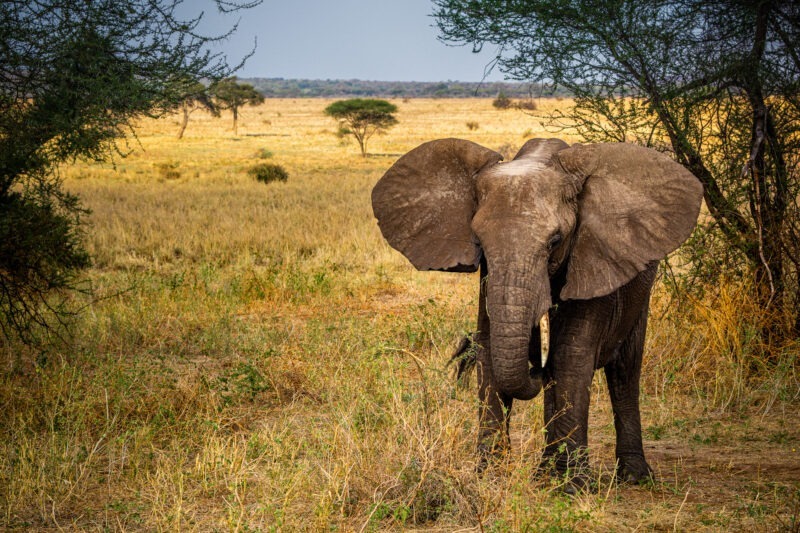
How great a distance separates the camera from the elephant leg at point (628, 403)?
5.05 meters

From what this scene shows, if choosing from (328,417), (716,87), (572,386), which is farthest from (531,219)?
(716,87)

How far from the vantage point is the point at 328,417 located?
583 centimetres

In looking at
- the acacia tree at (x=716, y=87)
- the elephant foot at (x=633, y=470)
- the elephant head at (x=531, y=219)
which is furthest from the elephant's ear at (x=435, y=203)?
the acacia tree at (x=716, y=87)

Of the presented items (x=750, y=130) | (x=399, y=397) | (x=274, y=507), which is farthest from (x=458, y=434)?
(x=750, y=130)

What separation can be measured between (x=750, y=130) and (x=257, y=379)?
4.63 meters

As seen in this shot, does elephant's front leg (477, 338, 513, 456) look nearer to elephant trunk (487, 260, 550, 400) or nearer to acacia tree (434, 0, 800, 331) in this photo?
elephant trunk (487, 260, 550, 400)

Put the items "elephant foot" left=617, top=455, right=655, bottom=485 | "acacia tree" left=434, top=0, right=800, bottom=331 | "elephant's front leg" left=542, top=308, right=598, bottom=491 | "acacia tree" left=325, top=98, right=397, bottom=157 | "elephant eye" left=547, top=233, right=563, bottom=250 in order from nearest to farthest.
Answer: "elephant eye" left=547, top=233, right=563, bottom=250 < "elephant's front leg" left=542, top=308, right=598, bottom=491 < "elephant foot" left=617, top=455, right=655, bottom=485 < "acacia tree" left=434, top=0, right=800, bottom=331 < "acacia tree" left=325, top=98, right=397, bottom=157

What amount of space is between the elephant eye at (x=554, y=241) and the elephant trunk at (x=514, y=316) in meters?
0.15

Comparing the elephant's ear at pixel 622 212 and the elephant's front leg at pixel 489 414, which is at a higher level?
the elephant's ear at pixel 622 212

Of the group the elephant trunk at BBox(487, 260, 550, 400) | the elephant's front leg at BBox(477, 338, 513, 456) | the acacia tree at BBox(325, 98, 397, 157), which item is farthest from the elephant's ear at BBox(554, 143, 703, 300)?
the acacia tree at BBox(325, 98, 397, 157)

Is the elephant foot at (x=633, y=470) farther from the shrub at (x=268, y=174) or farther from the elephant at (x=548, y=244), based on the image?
the shrub at (x=268, y=174)

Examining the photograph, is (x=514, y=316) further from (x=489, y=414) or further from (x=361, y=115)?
(x=361, y=115)

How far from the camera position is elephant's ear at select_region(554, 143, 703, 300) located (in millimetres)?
4254

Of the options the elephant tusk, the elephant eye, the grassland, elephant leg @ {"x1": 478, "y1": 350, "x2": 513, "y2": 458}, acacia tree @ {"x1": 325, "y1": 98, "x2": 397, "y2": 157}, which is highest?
acacia tree @ {"x1": 325, "y1": 98, "x2": 397, "y2": 157}
